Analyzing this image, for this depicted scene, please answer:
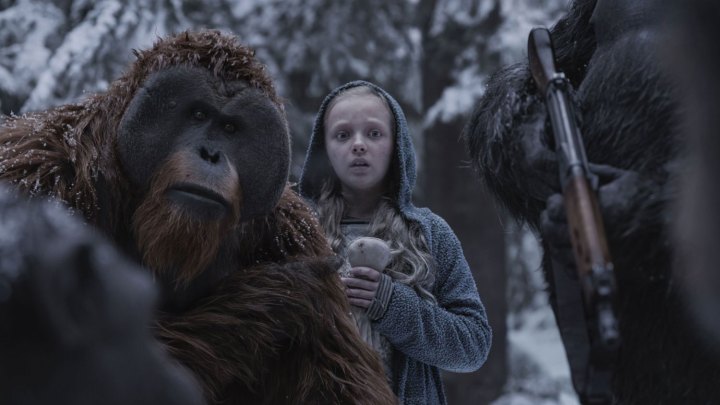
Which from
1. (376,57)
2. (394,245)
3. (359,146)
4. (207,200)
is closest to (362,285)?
(394,245)

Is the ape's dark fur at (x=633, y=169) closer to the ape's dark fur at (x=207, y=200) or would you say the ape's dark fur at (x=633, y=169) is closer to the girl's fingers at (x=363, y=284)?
the ape's dark fur at (x=207, y=200)

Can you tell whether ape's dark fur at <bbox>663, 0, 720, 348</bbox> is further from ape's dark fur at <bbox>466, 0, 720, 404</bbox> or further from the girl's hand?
the girl's hand

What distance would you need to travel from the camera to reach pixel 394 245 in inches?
108

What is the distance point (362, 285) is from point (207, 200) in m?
0.66

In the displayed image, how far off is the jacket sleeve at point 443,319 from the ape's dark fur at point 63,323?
151 cm

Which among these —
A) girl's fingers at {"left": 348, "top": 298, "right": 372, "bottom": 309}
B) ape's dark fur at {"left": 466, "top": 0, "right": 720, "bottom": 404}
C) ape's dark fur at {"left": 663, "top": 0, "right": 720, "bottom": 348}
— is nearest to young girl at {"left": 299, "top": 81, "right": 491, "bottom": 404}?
girl's fingers at {"left": 348, "top": 298, "right": 372, "bottom": 309}

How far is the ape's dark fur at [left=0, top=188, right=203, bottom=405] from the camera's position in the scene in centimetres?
101

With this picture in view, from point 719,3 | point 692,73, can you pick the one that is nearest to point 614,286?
Answer: point 692,73

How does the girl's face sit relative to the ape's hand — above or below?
above

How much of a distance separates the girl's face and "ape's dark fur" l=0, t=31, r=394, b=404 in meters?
0.63

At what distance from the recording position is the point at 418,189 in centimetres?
784

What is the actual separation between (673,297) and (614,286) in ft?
0.76

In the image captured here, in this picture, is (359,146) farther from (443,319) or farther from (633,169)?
(633,169)

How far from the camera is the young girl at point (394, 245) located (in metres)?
2.55
